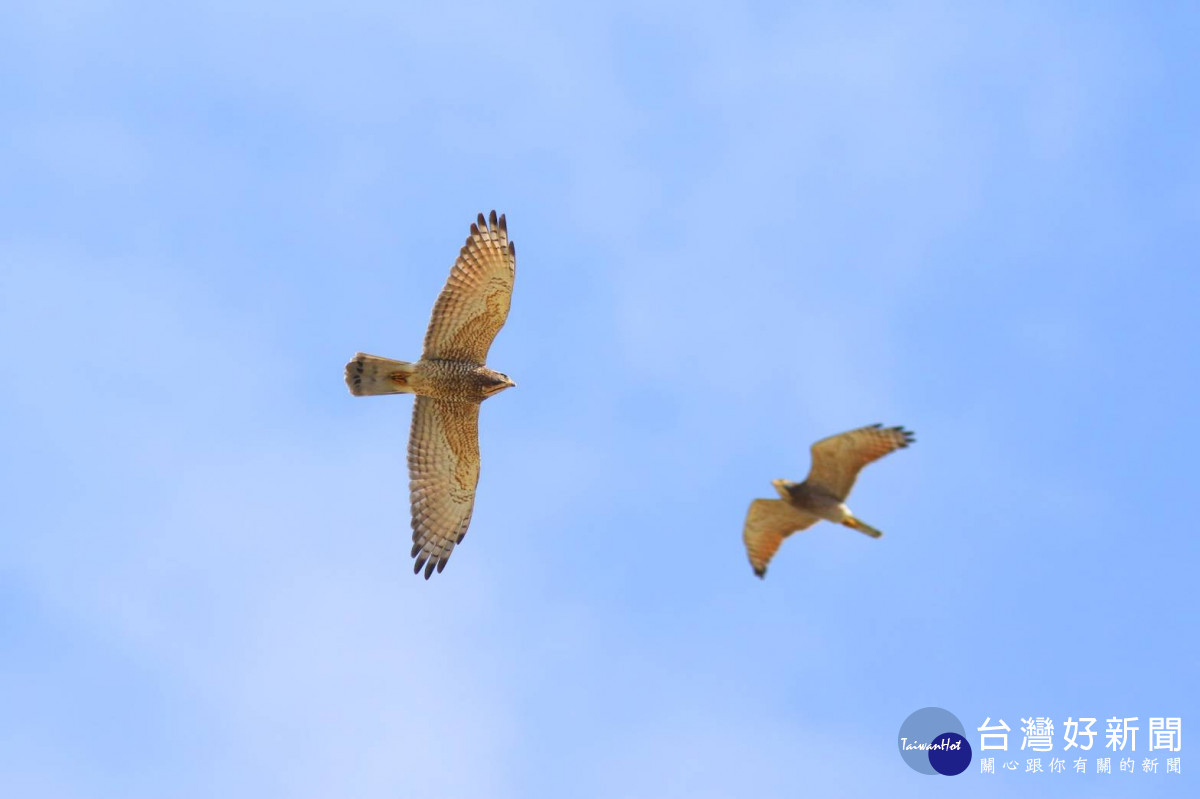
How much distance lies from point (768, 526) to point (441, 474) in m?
3.76

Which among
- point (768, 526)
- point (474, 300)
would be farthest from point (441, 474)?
point (768, 526)

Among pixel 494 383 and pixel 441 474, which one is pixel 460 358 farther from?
pixel 441 474

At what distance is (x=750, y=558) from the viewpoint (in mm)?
14992

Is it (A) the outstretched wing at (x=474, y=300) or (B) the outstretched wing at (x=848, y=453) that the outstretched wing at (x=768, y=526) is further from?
(A) the outstretched wing at (x=474, y=300)

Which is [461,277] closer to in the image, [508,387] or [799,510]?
[508,387]

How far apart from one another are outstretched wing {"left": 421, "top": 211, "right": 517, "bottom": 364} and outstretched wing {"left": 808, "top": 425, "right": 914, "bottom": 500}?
3.76 m

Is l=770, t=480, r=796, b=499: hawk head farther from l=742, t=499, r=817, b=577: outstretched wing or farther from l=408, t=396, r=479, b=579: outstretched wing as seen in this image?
l=408, t=396, r=479, b=579: outstretched wing

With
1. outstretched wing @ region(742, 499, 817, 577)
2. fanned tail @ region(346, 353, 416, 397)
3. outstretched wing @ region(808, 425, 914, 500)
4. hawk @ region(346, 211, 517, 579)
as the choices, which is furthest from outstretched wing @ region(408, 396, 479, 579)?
outstretched wing @ region(808, 425, 914, 500)

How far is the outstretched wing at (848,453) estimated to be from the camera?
13.1 m

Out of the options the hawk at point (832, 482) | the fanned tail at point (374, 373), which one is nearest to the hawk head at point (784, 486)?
the hawk at point (832, 482)

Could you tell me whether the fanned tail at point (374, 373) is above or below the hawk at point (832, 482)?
above

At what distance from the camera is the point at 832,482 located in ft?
44.7

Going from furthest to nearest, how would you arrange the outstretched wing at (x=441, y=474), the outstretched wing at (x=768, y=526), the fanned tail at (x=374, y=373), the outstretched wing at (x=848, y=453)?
the outstretched wing at (x=441, y=474) < the fanned tail at (x=374, y=373) < the outstretched wing at (x=768, y=526) < the outstretched wing at (x=848, y=453)

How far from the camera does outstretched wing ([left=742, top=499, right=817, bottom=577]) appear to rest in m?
14.2
